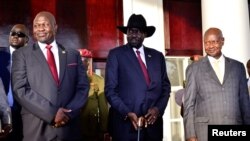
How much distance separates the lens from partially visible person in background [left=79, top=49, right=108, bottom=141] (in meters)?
4.45

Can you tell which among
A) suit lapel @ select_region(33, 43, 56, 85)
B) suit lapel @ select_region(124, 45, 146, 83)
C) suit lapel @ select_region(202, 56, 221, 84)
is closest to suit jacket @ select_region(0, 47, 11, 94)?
suit lapel @ select_region(33, 43, 56, 85)

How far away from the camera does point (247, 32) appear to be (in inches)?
195

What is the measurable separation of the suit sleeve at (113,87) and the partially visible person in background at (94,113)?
86 centimetres

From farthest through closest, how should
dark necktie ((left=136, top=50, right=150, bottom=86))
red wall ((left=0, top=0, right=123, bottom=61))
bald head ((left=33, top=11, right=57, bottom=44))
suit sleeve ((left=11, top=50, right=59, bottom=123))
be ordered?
red wall ((left=0, top=0, right=123, bottom=61)) < dark necktie ((left=136, top=50, right=150, bottom=86)) < bald head ((left=33, top=11, right=57, bottom=44)) < suit sleeve ((left=11, top=50, right=59, bottom=123))

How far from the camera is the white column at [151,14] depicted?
5680 mm

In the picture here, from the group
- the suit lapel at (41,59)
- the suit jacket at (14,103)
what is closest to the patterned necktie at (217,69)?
the suit lapel at (41,59)

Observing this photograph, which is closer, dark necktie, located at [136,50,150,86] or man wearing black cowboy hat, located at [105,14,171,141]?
man wearing black cowboy hat, located at [105,14,171,141]

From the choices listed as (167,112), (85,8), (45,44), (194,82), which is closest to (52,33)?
(45,44)

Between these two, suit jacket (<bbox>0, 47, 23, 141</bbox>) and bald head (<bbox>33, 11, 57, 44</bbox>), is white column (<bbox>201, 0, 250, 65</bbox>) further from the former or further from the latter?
suit jacket (<bbox>0, 47, 23, 141</bbox>)

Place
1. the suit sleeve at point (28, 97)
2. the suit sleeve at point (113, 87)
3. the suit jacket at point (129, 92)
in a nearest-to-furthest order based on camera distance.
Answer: the suit sleeve at point (28, 97) → the suit sleeve at point (113, 87) → the suit jacket at point (129, 92)

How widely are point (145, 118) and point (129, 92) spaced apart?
0.27m

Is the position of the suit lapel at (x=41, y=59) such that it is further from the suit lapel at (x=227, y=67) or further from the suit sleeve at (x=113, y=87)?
the suit lapel at (x=227, y=67)

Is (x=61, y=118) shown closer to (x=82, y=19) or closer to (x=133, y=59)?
(x=133, y=59)

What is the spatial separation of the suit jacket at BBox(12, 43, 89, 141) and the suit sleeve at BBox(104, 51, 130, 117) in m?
0.26
